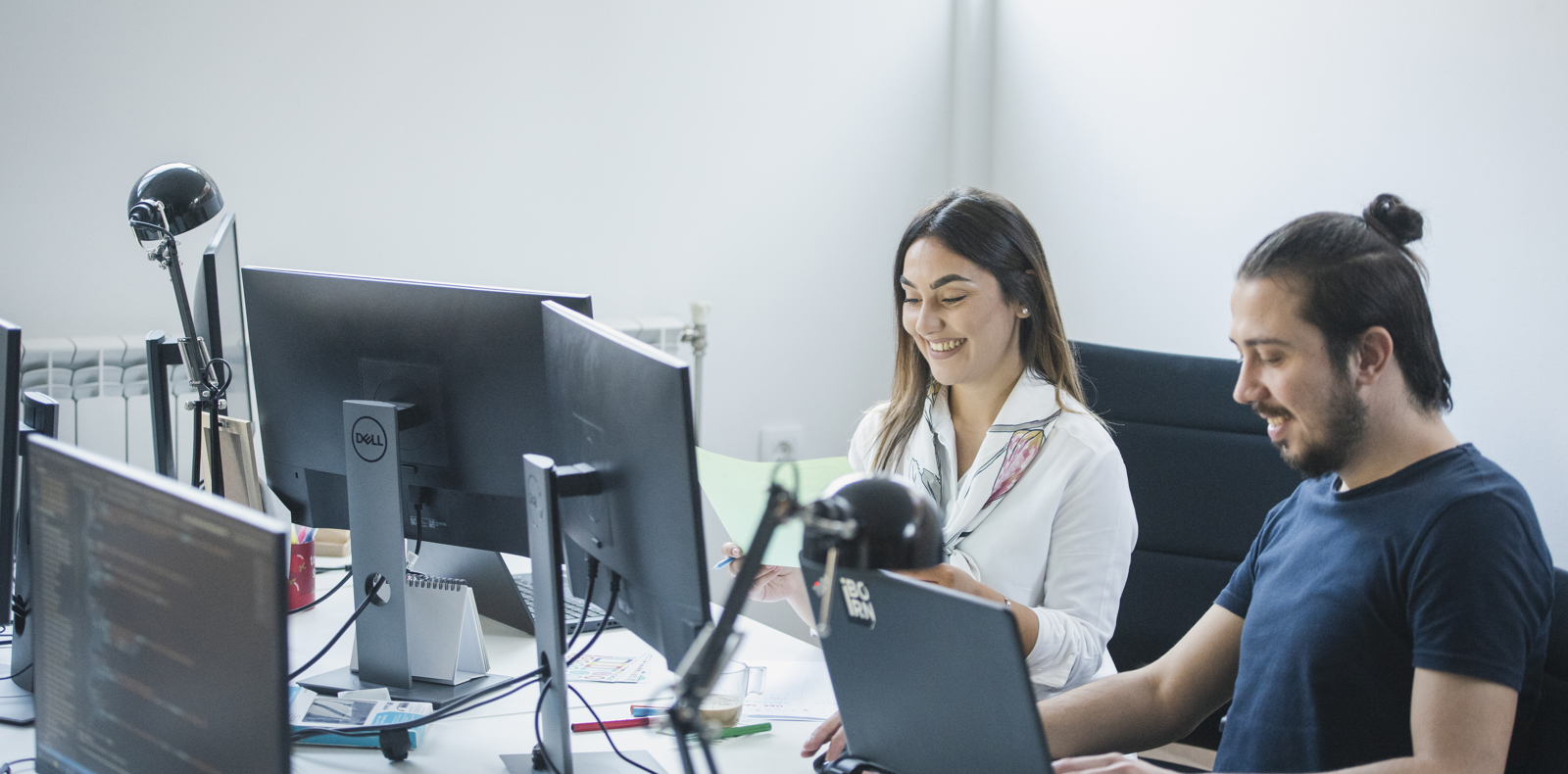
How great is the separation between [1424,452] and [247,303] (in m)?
1.37

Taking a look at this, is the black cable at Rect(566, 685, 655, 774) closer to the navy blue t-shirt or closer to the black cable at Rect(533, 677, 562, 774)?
the black cable at Rect(533, 677, 562, 774)

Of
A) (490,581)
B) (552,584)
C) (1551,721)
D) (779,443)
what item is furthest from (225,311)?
(779,443)

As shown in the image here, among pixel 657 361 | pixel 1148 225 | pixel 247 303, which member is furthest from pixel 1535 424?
pixel 247 303

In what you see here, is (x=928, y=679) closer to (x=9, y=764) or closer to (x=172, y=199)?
(x=9, y=764)

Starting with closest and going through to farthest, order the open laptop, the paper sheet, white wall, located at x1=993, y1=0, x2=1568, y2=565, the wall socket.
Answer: the open laptop
the paper sheet
white wall, located at x1=993, y1=0, x2=1568, y2=565
the wall socket

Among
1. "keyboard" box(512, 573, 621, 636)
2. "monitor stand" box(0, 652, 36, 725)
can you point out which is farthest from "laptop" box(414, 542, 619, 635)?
"monitor stand" box(0, 652, 36, 725)

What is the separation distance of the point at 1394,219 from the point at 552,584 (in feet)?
3.13

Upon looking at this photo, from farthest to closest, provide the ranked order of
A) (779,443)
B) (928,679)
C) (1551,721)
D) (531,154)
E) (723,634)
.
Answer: (779,443) → (531,154) → (1551,721) → (928,679) → (723,634)

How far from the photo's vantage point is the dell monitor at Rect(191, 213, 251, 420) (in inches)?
60.4

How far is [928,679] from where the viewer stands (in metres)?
1.02

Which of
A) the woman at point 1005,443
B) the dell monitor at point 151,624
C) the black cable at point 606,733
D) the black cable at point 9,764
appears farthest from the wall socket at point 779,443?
the dell monitor at point 151,624

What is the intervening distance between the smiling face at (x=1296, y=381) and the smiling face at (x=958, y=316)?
471 mm

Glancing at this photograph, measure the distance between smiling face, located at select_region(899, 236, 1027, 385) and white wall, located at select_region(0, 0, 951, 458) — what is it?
4.05 feet

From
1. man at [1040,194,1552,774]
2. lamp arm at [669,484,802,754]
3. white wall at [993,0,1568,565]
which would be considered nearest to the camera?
lamp arm at [669,484,802,754]
